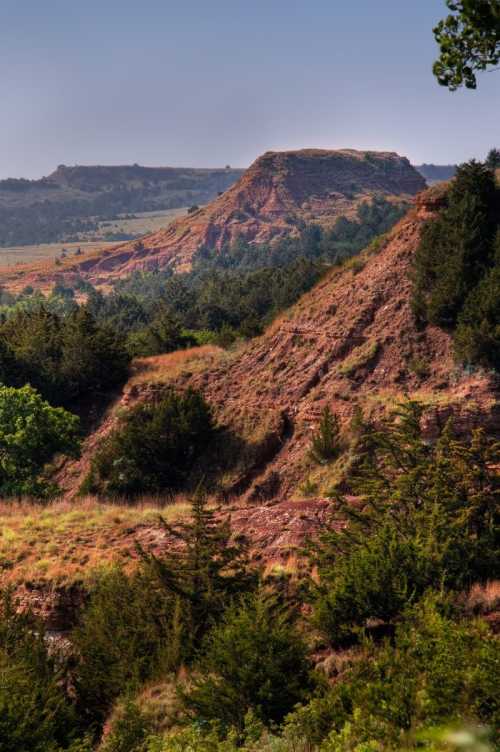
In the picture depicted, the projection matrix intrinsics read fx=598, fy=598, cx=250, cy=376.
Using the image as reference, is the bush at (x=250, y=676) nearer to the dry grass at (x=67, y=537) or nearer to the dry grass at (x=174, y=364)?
the dry grass at (x=67, y=537)

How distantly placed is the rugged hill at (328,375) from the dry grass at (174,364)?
10 cm

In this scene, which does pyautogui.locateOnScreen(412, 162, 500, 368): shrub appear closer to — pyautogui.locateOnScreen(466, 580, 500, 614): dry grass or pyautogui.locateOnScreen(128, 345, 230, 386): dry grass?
pyautogui.locateOnScreen(128, 345, 230, 386): dry grass

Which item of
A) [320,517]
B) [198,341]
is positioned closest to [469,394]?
[320,517]

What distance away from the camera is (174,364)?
2856 centimetres

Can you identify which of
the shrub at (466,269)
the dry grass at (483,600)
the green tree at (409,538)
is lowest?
the dry grass at (483,600)

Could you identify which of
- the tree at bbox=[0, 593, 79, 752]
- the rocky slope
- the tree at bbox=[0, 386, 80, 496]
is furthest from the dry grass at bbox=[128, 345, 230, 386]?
the tree at bbox=[0, 593, 79, 752]

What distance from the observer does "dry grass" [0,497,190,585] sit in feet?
40.8


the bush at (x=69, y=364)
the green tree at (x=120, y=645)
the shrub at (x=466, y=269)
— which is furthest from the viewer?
the bush at (x=69, y=364)

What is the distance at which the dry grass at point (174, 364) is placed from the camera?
27155 mm

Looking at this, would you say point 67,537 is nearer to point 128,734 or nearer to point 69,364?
point 128,734

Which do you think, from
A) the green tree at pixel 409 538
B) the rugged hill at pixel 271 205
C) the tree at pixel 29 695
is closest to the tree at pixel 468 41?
the green tree at pixel 409 538

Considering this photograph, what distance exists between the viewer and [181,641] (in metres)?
9.03

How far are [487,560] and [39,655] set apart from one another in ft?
22.8

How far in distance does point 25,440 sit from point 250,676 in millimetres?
13876
